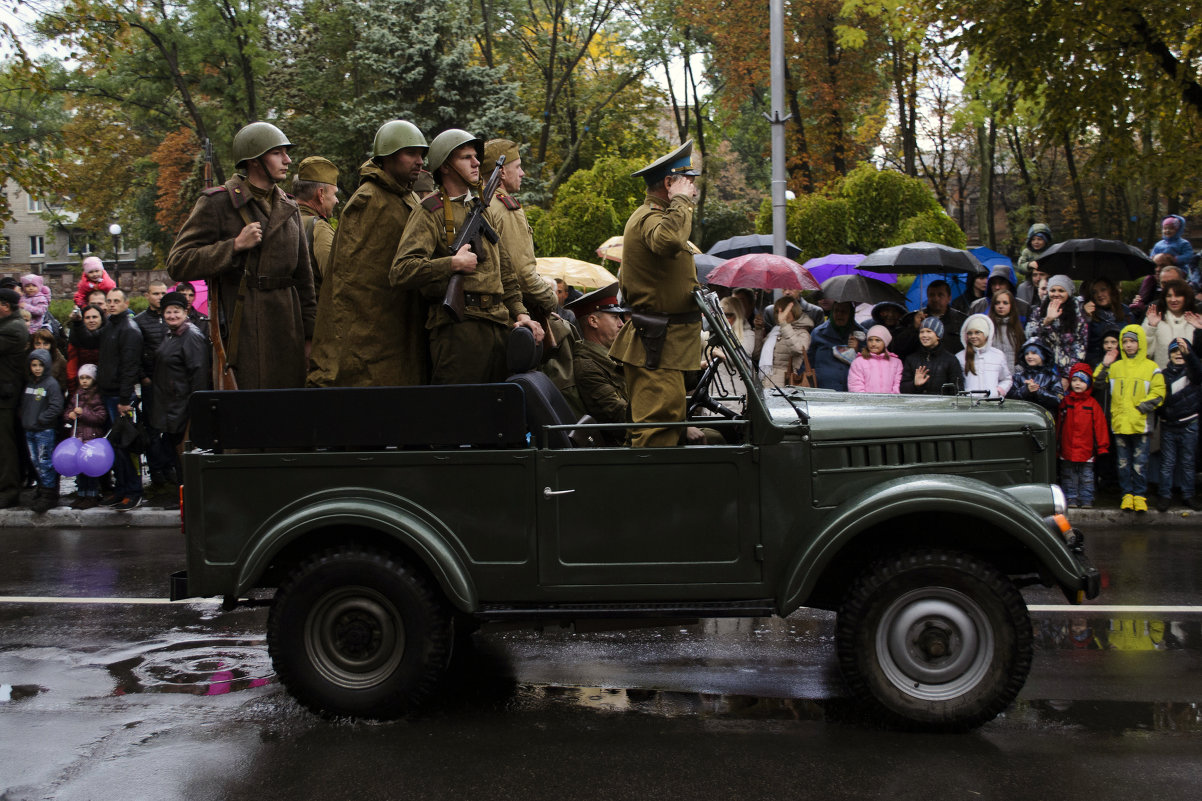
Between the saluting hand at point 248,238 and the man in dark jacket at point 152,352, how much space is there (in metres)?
5.74

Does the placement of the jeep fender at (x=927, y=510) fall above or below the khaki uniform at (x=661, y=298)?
below

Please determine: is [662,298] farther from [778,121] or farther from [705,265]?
[705,265]

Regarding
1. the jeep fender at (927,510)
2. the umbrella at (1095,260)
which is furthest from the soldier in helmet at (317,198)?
the umbrella at (1095,260)

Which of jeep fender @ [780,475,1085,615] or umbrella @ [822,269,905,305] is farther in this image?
umbrella @ [822,269,905,305]

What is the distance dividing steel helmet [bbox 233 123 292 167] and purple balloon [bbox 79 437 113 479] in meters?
6.00

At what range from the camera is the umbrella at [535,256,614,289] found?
1250 cm

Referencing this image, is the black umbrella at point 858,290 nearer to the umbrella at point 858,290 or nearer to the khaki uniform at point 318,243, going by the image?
the umbrella at point 858,290

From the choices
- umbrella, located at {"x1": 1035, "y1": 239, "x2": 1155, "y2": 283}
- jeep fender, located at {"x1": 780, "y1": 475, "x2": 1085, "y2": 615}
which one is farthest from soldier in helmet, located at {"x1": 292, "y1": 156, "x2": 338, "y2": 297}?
umbrella, located at {"x1": 1035, "y1": 239, "x2": 1155, "y2": 283}

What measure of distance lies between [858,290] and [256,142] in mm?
8729

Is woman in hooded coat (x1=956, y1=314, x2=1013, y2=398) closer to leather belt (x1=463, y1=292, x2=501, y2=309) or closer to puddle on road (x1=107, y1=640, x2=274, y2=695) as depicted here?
leather belt (x1=463, y1=292, x2=501, y2=309)

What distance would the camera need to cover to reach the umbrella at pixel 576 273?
41.0 ft

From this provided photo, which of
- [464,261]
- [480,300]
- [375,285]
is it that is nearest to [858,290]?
[480,300]

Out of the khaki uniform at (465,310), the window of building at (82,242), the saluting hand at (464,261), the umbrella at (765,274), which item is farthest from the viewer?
the window of building at (82,242)

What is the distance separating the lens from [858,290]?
43.7 feet
